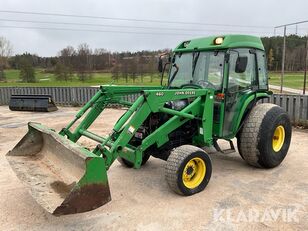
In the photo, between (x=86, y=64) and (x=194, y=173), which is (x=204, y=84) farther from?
(x=86, y=64)

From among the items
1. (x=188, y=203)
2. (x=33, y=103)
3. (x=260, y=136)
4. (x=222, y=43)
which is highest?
(x=222, y=43)

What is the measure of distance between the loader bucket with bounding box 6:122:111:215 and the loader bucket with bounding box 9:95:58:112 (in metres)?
8.87

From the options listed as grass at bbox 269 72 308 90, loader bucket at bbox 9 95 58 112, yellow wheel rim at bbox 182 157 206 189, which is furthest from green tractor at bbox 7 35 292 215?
grass at bbox 269 72 308 90

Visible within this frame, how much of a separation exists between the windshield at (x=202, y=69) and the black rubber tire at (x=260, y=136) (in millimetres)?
887

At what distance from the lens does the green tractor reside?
14.3 ft

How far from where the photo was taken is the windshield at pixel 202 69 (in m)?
5.32

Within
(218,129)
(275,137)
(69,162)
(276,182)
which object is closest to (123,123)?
(69,162)

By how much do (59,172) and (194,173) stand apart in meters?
1.90

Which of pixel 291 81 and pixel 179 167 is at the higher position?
pixel 179 167

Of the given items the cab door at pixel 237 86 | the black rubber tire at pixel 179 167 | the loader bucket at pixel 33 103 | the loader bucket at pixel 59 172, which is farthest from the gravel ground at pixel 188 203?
the loader bucket at pixel 33 103

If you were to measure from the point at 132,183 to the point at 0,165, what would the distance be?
Result: 9.05ft

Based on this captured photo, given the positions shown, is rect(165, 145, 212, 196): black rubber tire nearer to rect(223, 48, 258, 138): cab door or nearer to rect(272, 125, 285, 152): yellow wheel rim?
rect(223, 48, 258, 138): cab door

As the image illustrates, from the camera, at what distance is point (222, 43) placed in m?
5.26

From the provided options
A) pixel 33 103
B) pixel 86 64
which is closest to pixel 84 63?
pixel 86 64
